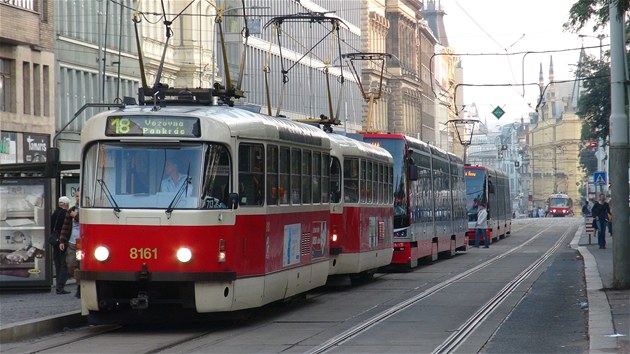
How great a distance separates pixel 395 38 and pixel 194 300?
103 m

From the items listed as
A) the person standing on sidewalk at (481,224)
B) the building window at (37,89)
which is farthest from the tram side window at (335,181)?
the person standing on sidewalk at (481,224)

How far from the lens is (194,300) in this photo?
15.9m

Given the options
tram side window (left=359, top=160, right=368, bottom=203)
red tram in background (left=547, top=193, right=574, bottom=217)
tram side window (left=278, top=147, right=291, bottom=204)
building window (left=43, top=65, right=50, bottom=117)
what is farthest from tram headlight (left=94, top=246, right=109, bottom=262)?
red tram in background (left=547, top=193, right=574, bottom=217)

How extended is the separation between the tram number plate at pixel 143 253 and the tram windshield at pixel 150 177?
0.49 metres

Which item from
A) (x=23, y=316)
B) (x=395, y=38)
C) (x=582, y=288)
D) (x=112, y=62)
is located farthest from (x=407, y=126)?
(x=23, y=316)

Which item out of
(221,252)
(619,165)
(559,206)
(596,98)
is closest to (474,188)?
(596,98)

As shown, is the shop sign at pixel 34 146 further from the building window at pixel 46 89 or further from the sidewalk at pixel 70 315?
the sidewalk at pixel 70 315

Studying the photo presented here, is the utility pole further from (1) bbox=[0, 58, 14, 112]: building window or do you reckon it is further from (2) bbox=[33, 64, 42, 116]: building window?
(2) bbox=[33, 64, 42, 116]: building window

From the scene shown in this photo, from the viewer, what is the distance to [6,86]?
4406 centimetres

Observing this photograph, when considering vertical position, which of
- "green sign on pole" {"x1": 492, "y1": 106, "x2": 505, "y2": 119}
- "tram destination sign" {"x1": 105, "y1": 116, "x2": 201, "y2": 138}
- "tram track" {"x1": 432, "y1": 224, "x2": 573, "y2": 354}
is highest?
"green sign on pole" {"x1": 492, "y1": 106, "x2": 505, "y2": 119}

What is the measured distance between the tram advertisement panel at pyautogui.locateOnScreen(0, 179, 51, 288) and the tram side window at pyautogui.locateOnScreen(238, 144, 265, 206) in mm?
5570

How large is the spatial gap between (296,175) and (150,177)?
150 inches

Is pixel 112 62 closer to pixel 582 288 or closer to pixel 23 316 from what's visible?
pixel 582 288

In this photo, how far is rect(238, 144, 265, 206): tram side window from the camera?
16703 mm
